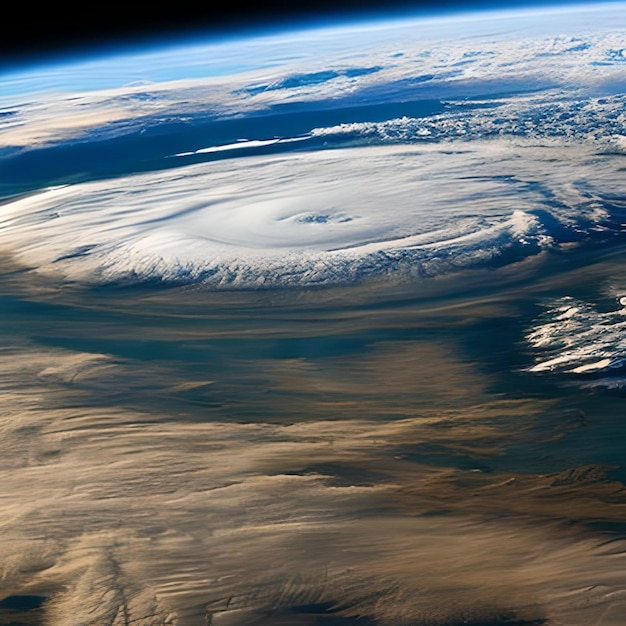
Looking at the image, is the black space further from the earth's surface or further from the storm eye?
the storm eye

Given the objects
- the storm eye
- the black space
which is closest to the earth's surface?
the storm eye

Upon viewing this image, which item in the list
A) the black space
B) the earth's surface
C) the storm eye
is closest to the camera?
the black space

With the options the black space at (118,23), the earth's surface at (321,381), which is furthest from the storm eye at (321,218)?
the black space at (118,23)

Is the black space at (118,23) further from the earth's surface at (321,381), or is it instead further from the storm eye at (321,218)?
the storm eye at (321,218)

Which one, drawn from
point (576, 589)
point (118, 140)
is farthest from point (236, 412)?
point (118, 140)

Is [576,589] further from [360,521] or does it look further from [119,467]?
[119,467]

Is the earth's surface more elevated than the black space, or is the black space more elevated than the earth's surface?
the black space

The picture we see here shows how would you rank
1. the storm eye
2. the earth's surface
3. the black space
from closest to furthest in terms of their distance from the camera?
the black space
the earth's surface
the storm eye

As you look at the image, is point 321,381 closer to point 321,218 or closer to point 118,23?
point 118,23

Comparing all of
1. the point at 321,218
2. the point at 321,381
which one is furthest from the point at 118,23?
the point at 321,218

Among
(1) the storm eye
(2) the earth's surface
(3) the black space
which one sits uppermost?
(3) the black space
